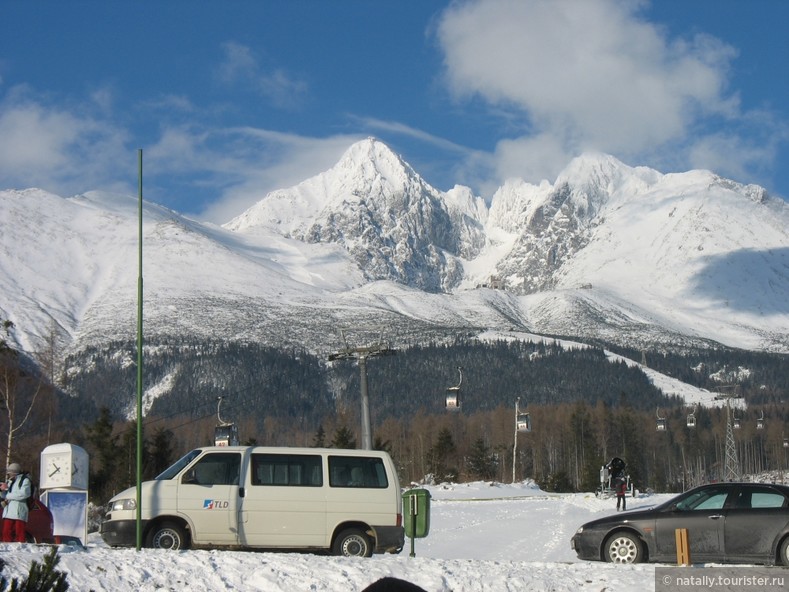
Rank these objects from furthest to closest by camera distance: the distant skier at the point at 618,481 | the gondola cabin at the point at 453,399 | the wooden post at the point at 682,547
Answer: the gondola cabin at the point at 453,399 < the distant skier at the point at 618,481 < the wooden post at the point at 682,547

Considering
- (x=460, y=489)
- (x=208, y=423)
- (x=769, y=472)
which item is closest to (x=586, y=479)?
(x=460, y=489)

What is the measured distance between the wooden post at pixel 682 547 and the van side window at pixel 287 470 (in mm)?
6868

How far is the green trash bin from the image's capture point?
71.4ft

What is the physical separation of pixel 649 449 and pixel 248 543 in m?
149

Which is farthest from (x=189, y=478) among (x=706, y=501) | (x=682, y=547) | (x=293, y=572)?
(x=706, y=501)

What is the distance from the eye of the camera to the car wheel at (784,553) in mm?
18734

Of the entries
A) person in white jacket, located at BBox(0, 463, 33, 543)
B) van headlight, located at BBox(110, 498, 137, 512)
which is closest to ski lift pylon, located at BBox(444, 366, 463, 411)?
van headlight, located at BBox(110, 498, 137, 512)

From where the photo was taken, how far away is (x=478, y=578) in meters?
17.4

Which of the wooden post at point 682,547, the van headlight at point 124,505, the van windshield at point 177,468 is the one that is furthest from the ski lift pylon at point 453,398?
the wooden post at point 682,547

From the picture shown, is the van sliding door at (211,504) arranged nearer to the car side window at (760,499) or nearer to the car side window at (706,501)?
the car side window at (706,501)

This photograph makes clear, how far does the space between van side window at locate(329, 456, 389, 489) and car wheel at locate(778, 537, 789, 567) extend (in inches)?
293

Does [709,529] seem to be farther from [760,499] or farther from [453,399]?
[453,399]

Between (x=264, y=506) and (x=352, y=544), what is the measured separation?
1883 mm

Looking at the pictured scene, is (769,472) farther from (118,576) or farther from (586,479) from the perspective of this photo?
(118,576)
